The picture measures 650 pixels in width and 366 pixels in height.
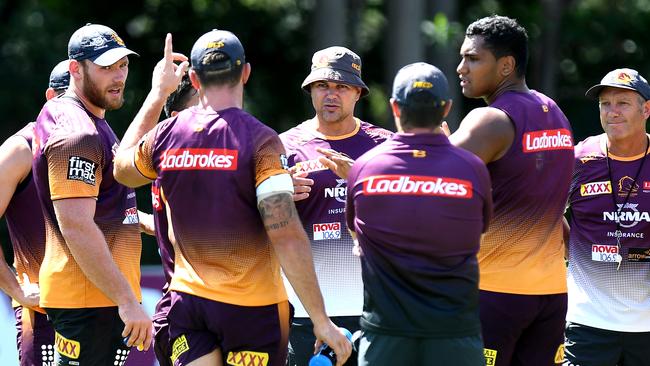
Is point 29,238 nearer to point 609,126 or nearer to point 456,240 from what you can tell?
point 456,240

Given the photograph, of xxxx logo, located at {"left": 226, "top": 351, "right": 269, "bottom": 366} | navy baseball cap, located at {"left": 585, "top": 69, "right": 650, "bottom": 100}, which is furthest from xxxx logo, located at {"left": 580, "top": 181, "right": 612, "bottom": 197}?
xxxx logo, located at {"left": 226, "top": 351, "right": 269, "bottom": 366}

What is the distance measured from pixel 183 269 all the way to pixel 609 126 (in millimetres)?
3028

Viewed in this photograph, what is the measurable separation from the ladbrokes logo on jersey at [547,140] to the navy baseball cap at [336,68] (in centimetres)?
139

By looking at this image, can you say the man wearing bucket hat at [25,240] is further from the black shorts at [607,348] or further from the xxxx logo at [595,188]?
the xxxx logo at [595,188]

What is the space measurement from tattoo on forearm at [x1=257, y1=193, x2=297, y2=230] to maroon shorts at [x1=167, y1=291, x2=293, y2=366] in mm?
416

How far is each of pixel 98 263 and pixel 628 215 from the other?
3261 mm

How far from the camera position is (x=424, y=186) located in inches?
179

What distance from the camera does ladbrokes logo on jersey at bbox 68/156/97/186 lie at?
203 inches

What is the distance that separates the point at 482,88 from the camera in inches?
219

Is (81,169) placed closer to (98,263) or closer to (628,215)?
(98,263)

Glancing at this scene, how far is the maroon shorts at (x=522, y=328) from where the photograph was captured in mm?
5375

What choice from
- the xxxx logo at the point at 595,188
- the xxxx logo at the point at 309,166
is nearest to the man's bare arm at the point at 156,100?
the xxxx logo at the point at 309,166

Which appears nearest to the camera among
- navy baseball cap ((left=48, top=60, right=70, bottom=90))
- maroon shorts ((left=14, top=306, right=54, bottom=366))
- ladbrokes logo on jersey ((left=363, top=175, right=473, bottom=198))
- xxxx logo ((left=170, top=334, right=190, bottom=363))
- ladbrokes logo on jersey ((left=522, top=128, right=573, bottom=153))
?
ladbrokes logo on jersey ((left=363, top=175, right=473, bottom=198))

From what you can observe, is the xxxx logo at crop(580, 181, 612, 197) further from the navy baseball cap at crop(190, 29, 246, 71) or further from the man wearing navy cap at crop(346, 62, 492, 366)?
the navy baseball cap at crop(190, 29, 246, 71)
